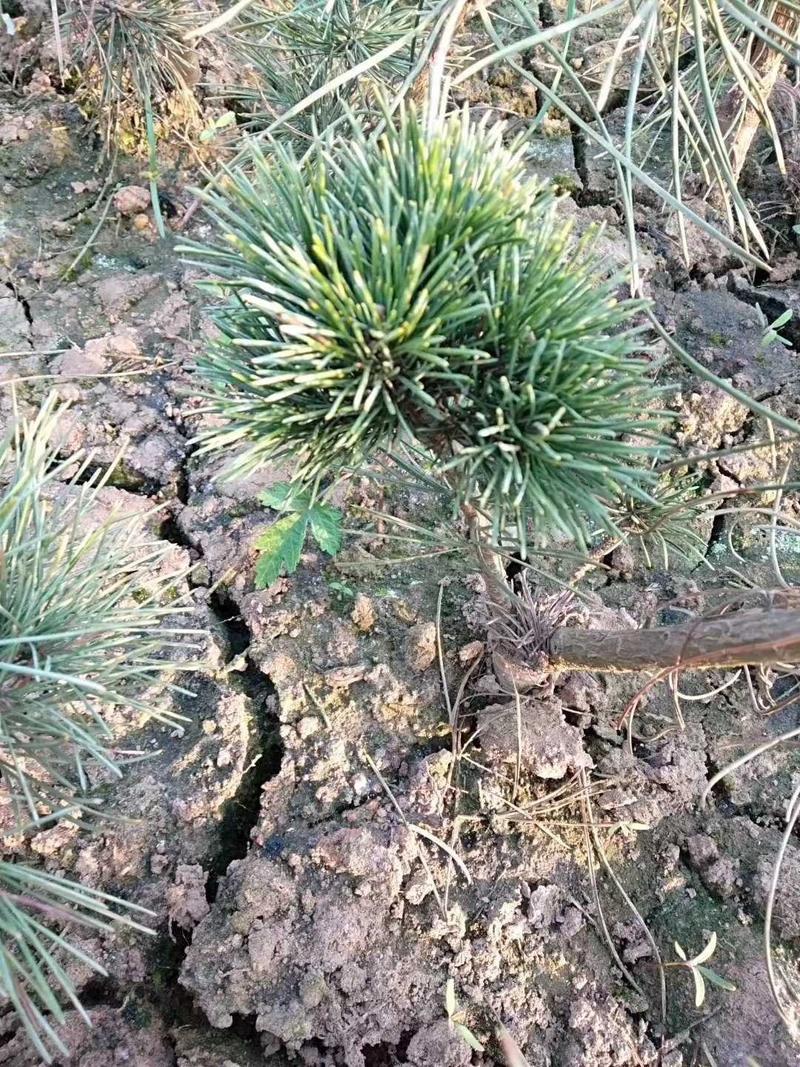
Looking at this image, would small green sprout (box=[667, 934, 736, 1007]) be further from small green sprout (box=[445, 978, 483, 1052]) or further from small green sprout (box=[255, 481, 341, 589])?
small green sprout (box=[255, 481, 341, 589])

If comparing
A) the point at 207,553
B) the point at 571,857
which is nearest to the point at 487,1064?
the point at 571,857

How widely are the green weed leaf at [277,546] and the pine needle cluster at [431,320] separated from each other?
19.9 inches

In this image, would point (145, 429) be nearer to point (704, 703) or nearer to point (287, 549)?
point (287, 549)

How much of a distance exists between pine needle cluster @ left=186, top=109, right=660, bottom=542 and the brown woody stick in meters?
0.22

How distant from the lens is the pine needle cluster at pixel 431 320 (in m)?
0.70

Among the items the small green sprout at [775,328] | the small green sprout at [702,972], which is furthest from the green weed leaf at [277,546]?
the small green sprout at [775,328]

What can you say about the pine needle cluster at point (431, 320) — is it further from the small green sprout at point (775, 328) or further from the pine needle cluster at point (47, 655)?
the small green sprout at point (775, 328)

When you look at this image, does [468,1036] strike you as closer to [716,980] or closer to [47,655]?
A: [716,980]

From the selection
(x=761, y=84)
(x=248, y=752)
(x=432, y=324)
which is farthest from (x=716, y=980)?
(x=761, y=84)

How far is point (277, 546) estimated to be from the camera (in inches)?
52.1

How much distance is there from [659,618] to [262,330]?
1030 millimetres

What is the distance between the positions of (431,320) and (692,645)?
0.51 m

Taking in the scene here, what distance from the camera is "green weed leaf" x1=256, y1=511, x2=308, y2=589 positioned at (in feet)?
4.29

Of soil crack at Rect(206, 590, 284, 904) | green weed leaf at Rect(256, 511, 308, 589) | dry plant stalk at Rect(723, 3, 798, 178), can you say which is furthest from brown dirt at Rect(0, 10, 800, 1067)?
dry plant stalk at Rect(723, 3, 798, 178)
